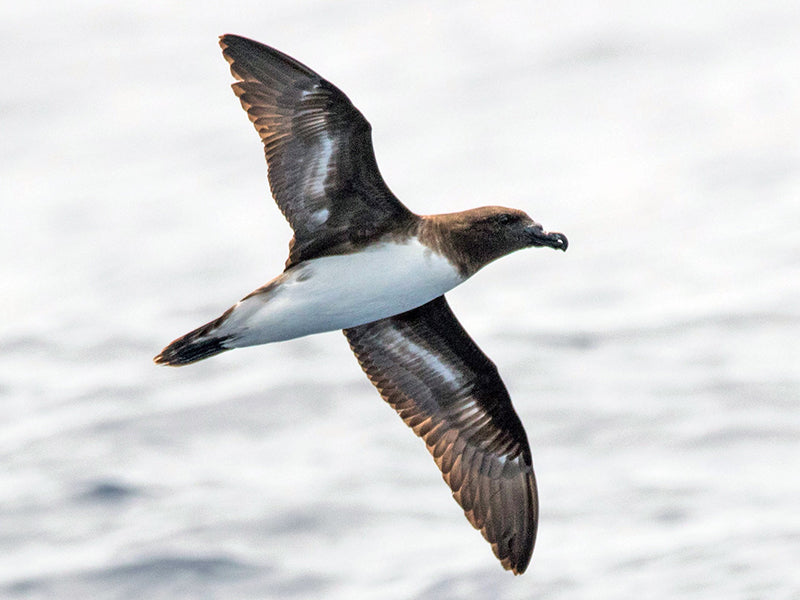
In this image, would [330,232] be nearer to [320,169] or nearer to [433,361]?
[320,169]

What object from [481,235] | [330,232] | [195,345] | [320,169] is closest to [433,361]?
[481,235]

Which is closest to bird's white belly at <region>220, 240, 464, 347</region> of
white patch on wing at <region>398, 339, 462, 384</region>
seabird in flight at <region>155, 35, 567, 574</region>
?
seabird in flight at <region>155, 35, 567, 574</region>

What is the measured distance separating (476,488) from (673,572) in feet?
40.6

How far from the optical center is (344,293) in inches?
400

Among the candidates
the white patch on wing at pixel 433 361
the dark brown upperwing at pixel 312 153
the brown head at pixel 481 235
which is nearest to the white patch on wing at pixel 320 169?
the dark brown upperwing at pixel 312 153

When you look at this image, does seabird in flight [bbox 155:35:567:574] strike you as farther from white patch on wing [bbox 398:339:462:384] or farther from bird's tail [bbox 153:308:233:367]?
white patch on wing [bbox 398:339:462:384]

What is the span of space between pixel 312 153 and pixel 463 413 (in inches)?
114

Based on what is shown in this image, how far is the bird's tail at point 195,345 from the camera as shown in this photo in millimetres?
10172

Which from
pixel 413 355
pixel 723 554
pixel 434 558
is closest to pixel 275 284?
pixel 413 355

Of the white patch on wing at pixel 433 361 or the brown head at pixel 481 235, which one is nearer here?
the brown head at pixel 481 235

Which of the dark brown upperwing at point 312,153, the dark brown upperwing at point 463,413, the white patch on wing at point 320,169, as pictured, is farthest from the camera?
the dark brown upperwing at point 463,413

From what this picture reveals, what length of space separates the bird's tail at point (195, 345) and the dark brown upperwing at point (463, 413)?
6.28ft

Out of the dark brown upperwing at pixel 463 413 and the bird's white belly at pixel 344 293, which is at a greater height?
the bird's white belly at pixel 344 293

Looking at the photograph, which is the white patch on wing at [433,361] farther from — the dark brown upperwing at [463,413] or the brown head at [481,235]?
the brown head at [481,235]
